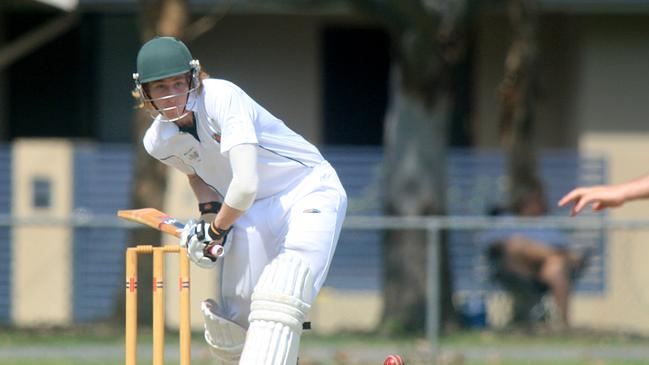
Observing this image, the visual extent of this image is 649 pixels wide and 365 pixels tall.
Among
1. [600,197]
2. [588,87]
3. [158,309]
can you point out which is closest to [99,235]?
[588,87]

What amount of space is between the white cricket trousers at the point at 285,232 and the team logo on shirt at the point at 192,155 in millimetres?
315

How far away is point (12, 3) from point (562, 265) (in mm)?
7462

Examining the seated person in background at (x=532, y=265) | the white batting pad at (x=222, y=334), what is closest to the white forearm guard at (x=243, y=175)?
the white batting pad at (x=222, y=334)

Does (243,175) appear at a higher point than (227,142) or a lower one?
lower

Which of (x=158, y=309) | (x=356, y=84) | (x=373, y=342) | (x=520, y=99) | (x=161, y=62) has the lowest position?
(x=373, y=342)

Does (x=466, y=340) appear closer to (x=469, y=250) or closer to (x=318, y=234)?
(x=469, y=250)

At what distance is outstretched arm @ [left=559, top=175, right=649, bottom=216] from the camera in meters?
4.56

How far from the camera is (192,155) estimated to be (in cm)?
576

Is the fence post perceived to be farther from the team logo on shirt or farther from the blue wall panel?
the team logo on shirt

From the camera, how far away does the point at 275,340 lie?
5.46m

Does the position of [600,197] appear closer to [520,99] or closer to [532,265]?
[532,265]

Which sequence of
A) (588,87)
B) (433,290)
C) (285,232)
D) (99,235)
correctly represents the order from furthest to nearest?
(588,87)
(99,235)
(433,290)
(285,232)

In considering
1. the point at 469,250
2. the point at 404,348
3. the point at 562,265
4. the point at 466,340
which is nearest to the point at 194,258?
the point at 404,348

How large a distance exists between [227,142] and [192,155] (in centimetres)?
44
